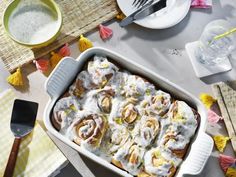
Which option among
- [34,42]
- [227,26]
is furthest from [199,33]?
[34,42]

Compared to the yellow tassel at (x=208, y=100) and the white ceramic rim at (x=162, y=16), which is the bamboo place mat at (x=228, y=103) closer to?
the yellow tassel at (x=208, y=100)

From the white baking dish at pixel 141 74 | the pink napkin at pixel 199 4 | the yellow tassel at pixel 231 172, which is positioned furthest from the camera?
the pink napkin at pixel 199 4

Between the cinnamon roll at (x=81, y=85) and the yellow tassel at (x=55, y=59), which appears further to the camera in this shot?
the yellow tassel at (x=55, y=59)

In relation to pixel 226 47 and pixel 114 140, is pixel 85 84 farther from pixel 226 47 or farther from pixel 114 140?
pixel 226 47

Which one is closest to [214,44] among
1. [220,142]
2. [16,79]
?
[220,142]

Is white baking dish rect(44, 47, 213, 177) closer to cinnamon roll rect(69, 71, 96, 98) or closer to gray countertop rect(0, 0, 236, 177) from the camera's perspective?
cinnamon roll rect(69, 71, 96, 98)

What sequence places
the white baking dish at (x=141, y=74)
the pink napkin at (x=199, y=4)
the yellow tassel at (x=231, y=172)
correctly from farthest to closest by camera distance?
the pink napkin at (x=199, y=4)
the yellow tassel at (x=231, y=172)
the white baking dish at (x=141, y=74)

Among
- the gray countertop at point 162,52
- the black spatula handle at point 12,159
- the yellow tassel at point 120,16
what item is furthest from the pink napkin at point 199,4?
the black spatula handle at point 12,159

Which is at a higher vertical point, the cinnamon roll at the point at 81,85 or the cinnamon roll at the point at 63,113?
the cinnamon roll at the point at 81,85
